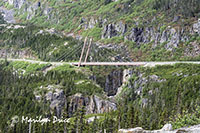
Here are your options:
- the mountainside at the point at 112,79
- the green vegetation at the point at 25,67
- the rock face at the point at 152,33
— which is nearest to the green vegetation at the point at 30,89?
the mountainside at the point at 112,79

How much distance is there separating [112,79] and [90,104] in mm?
23774

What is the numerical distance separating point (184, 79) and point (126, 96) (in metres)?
19.3

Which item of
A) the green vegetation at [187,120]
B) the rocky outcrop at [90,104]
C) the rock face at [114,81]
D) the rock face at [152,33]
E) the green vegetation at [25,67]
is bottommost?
the rocky outcrop at [90,104]

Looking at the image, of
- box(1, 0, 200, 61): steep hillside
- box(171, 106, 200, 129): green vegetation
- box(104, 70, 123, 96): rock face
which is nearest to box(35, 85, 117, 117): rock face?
box(104, 70, 123, 96): rock face

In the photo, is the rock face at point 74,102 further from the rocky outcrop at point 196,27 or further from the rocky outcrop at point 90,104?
the rocky outcrop at point 196,27

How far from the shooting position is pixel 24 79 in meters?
138

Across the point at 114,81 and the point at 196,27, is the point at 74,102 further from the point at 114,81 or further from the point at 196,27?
the point at 196,27

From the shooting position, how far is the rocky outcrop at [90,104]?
11388cm

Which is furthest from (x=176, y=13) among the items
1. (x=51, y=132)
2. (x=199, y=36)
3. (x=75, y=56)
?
(x=51, y=132)

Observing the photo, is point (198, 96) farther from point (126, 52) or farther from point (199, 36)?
point (126, 52)

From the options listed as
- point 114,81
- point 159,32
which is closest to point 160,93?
point 114,81

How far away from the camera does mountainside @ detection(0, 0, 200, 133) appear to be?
Result: 8388 cm

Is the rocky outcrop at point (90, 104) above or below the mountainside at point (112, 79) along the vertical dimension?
below

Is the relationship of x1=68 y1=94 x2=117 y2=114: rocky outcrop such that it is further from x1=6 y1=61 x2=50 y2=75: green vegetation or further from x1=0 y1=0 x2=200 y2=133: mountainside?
x1=6 y1=61 x2=50 y2=75: green vegetation
